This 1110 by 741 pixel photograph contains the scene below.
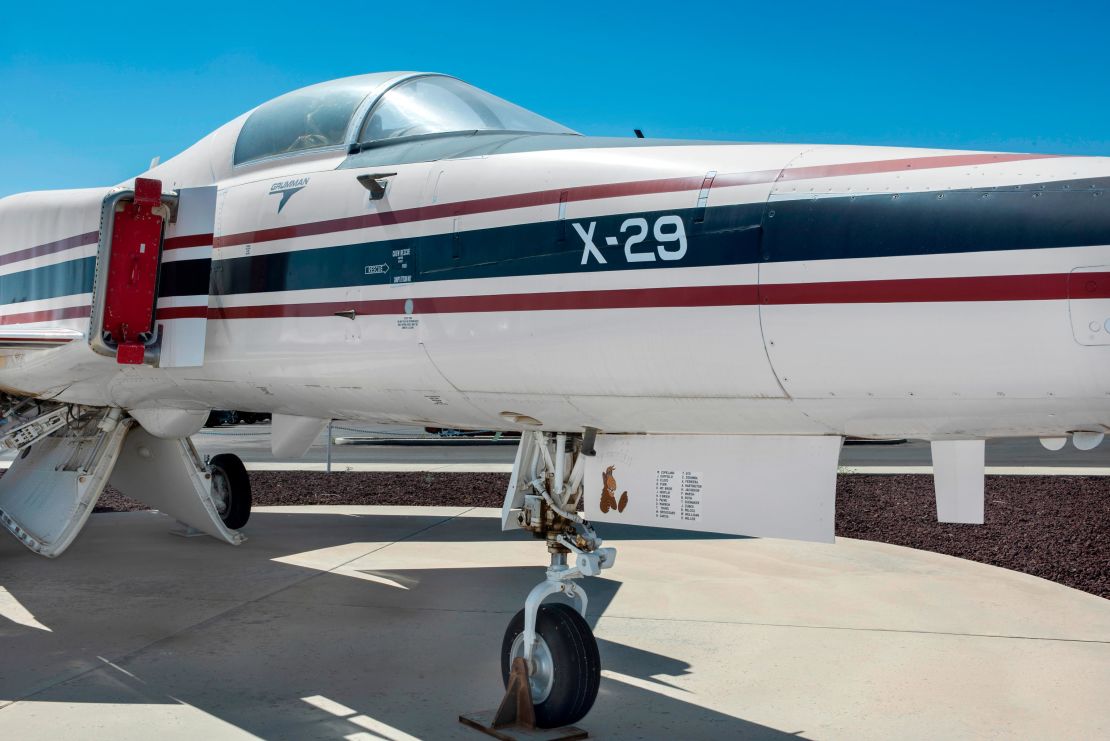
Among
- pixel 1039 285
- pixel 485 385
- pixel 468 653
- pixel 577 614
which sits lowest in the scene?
pixel 468 653

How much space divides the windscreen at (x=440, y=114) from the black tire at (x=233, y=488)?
5739 millimetres

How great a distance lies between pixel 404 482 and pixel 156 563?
615 cm

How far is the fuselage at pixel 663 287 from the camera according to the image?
338 centimetres

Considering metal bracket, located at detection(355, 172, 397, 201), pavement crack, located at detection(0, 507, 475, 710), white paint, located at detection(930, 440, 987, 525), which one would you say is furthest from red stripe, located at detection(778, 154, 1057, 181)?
pavement crack, located at detection(0, 507, 475, 710)

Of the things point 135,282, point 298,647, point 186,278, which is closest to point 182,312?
point 186,278

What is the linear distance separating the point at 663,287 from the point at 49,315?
4.73 meters

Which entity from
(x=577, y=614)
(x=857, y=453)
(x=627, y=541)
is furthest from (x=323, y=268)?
(x=857, y=453)

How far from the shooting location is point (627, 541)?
9.87m

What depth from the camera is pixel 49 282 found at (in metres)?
6.98

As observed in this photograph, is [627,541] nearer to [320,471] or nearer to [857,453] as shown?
[320,471]

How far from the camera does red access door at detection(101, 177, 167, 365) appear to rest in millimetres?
5766

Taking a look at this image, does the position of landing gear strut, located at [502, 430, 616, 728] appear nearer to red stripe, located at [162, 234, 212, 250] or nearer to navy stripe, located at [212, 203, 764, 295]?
navy stripe, located at [212, 203, 764, 295]

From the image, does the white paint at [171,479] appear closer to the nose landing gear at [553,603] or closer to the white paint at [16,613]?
the white paint at [16,613]

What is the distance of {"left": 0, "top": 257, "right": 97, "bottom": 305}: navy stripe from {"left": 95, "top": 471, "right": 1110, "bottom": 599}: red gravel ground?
19.4 ft
